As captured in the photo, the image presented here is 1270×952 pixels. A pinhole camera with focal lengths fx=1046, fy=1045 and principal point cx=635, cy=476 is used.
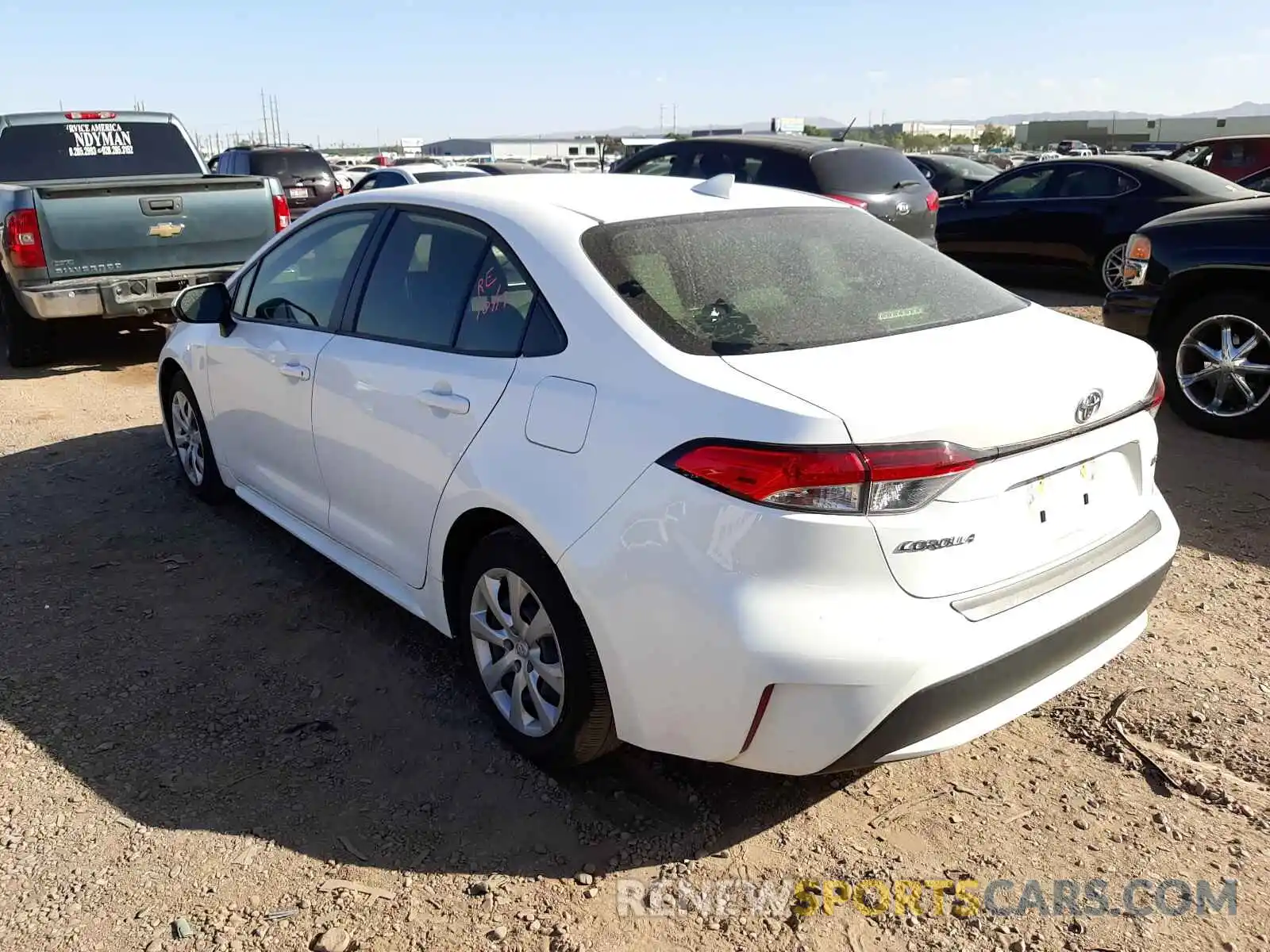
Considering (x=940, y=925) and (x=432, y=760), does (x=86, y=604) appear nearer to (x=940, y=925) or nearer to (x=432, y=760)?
(x=432, y=760)

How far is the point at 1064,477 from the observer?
2639mm

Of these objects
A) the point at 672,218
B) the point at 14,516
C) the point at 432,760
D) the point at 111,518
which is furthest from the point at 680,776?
the point at 14,516

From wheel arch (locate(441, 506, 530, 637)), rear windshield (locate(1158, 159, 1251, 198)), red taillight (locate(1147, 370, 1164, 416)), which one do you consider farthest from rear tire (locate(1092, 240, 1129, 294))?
wheel arch (locate(441, 506, 530, 637))

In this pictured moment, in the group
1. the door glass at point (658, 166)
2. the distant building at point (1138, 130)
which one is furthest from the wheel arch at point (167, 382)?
the distant building at point (1138, 130)

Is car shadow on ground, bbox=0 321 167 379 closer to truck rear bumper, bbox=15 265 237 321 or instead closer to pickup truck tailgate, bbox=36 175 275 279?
truck rear bumper, bbox=15 265 237 321

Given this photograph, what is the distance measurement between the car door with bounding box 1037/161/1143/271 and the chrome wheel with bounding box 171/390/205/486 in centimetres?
911

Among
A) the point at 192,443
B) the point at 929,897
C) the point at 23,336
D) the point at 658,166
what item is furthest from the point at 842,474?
the point at 658,166

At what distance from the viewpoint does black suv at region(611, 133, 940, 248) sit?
352 inches

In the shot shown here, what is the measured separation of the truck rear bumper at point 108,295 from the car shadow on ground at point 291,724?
3226 mm

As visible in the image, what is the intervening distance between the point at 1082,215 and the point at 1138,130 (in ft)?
266

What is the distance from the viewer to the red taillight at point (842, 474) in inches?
90.0

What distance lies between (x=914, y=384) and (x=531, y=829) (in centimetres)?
156

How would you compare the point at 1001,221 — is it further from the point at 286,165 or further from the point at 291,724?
the point at 286,165

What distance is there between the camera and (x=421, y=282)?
137 inches
